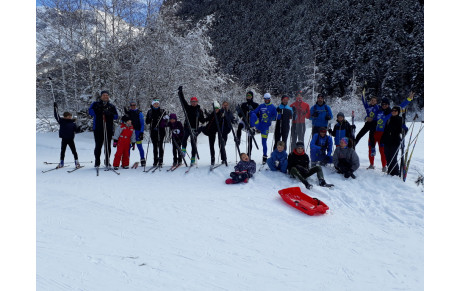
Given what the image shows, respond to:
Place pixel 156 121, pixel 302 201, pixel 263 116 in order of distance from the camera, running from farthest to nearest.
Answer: pixel 263 116 → pixel 156 121 → pixel 302 201

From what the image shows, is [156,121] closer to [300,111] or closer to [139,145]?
[139,145]

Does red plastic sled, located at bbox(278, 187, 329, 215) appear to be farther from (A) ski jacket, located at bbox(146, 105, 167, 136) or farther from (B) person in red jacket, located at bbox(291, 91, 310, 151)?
(A) ski jacket, located at bbox(146, 105, 167, 136)

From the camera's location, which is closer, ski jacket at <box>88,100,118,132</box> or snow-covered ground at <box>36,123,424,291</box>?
snow-covered ground at <box>36,123,424,291</box>

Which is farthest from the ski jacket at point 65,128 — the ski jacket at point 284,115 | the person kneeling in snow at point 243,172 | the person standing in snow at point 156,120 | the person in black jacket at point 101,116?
the ski jacket at point 284,115

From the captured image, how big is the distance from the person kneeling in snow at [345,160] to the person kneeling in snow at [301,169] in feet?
2.37

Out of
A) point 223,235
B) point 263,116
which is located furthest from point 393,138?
point 223,235

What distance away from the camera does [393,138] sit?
594cm

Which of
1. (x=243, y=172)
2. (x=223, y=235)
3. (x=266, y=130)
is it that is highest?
(x=266, y=130)

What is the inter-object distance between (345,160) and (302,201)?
2.00 metres

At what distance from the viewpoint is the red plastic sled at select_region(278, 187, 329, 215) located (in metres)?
4.38

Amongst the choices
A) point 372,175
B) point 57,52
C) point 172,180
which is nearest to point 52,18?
point 57,52

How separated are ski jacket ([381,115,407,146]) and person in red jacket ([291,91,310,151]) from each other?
1.78 m

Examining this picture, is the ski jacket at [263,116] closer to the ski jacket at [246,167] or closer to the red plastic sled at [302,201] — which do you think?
the ski jacket at [246,167]

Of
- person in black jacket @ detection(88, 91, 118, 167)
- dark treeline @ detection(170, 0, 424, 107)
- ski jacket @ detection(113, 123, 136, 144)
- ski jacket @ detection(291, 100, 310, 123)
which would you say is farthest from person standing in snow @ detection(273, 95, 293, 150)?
dark treeline @ detection(170, 0, 424, 107)
